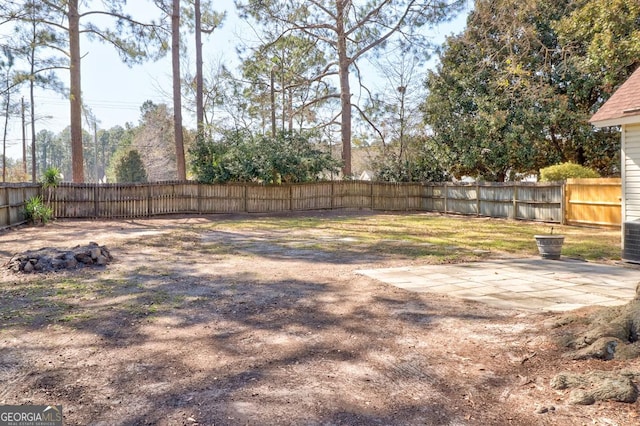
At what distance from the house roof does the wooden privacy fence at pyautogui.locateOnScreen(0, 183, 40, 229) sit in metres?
13.1

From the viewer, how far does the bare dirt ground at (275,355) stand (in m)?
2.30

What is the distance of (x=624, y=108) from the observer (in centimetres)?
723

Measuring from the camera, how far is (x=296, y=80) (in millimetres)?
20719

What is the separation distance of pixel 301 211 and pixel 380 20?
335 inches

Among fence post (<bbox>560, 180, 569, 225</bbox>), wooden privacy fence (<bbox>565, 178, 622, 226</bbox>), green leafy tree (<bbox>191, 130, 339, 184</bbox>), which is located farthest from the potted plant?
green leafy tree (<bbox>191, 130, 339, 184</bbox>)

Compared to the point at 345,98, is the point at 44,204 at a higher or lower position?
lower

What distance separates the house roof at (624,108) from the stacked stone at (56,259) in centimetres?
845

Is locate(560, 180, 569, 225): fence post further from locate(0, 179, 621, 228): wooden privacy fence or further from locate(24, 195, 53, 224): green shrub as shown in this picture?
locate(24, 195, 53, 224): green shrub

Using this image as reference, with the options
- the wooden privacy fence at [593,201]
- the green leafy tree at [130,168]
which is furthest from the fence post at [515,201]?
the green leafy tree at [130,168]

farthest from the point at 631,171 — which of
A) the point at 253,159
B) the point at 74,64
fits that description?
the point at 74,64

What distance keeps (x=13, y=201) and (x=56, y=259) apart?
6.89 metres

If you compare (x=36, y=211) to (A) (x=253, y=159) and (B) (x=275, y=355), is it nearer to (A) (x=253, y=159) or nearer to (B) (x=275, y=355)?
(A) (x=253, y=159)

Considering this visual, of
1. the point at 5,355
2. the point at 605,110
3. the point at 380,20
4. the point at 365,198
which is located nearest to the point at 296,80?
the point at 380,20

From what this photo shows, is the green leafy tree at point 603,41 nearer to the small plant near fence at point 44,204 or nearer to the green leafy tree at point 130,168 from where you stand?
the small plant near fence at point 44,204
